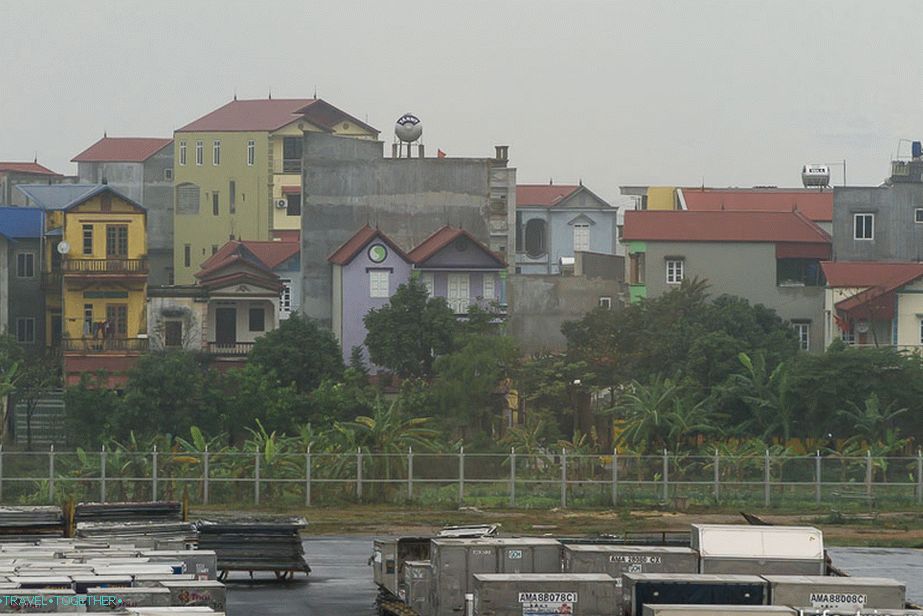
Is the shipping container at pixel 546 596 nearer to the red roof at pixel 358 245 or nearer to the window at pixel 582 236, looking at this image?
the red roof at pixel 358 245

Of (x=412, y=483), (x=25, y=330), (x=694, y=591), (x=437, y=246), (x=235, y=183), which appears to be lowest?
(x=412, y=483)

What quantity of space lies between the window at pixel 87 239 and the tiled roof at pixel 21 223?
20.2 feet

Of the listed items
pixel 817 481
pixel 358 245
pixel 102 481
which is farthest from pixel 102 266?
pixel 817 481

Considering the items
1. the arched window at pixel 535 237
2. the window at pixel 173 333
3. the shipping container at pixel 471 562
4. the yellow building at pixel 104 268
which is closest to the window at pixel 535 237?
the arched window at pixel 535 237

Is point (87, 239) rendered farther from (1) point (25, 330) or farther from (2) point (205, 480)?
(2) point (205, 480)

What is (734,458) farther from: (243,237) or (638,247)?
(243,237)

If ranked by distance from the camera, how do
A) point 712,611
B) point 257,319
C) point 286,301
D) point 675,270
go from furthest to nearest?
1. point 286,301
2. point 257,319
3. point 675,270
4. point 712,611

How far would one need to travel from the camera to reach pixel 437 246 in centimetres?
9381

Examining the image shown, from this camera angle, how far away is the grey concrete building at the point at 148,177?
5098 inches

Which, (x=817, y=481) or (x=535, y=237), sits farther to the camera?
(x=535, y=237)

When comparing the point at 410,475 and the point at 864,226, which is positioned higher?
the point at 864,226

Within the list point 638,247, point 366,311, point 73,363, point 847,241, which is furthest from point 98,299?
point 847,241

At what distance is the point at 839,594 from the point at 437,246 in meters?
67.1

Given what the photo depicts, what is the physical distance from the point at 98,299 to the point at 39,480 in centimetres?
3555
